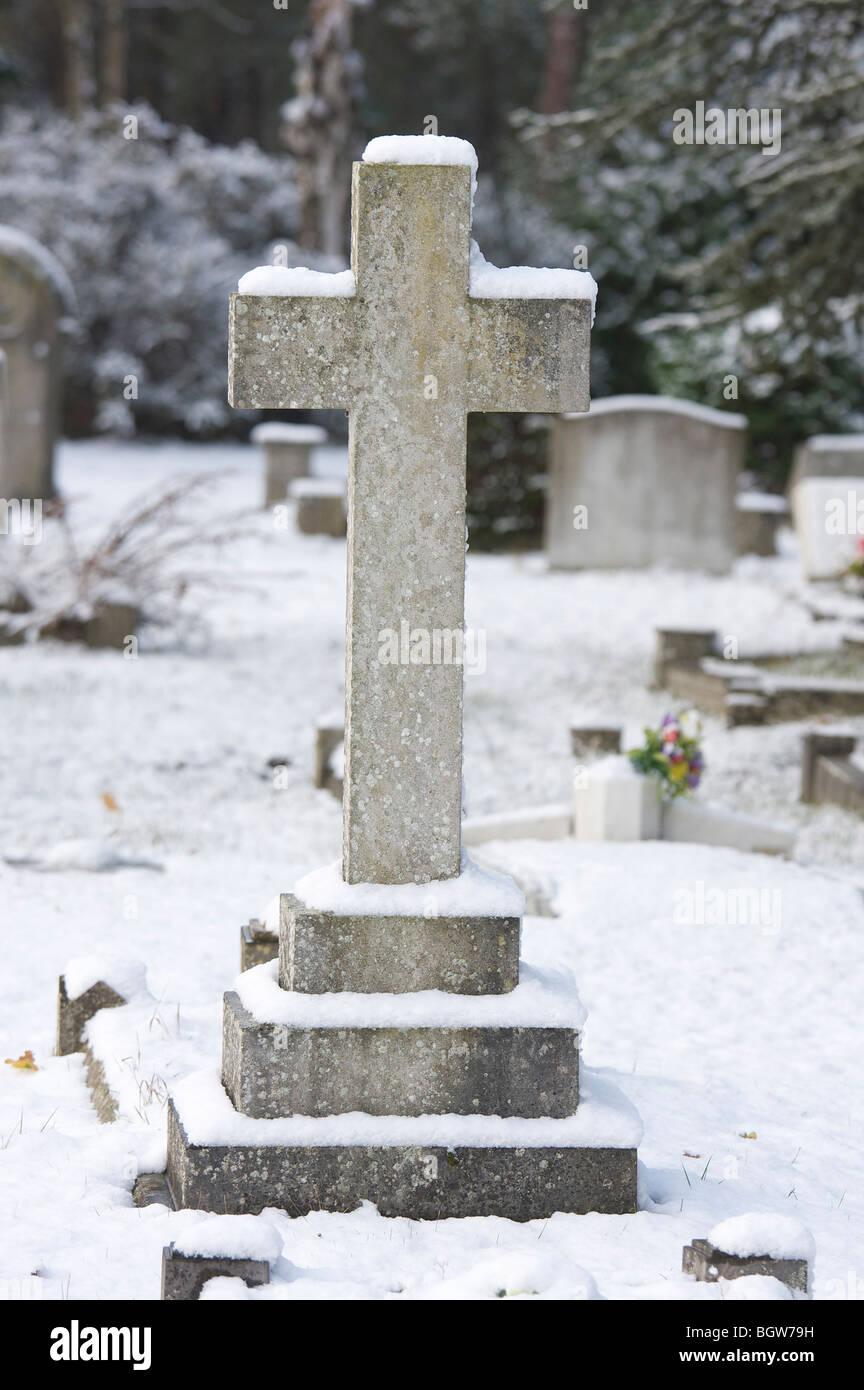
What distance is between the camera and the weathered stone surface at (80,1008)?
448 cm

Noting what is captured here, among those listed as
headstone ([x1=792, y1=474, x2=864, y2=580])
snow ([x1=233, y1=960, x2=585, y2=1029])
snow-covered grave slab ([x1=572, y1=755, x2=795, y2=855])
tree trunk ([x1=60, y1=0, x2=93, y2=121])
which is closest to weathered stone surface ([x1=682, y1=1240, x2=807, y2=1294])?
snow ([x1=233, y1=960, x2=585, y2=1029])

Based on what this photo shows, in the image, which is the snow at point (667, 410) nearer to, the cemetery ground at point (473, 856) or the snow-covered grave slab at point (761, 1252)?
the cemetery ground at point (473, 856)

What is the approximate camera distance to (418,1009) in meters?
3.51

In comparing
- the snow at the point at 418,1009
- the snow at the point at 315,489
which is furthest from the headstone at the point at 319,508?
the snow at the point at 418,1009

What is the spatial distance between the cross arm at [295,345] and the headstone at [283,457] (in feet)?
47.1

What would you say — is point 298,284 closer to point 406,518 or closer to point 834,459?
point 406,518

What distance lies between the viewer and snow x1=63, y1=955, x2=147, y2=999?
4.50m

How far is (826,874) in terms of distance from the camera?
6777mm

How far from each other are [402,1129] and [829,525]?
12.0 metres
